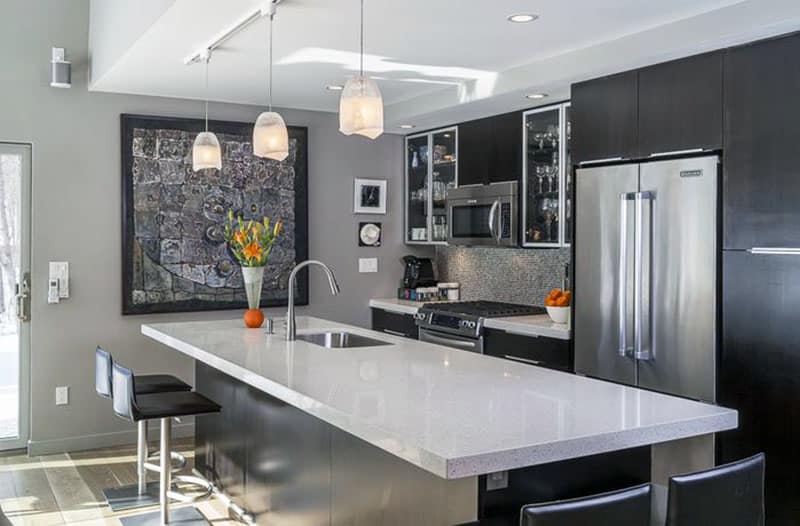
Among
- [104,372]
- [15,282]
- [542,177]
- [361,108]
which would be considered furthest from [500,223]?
[15,282]

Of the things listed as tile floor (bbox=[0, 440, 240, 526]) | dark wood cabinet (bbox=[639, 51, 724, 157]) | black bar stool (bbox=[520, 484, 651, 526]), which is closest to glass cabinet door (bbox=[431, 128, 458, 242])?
dark wood cabinet (bbox=[639, 51, 724, 157])

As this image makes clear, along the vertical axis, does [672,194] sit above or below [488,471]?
above

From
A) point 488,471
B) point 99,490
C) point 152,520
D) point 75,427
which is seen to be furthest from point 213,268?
point 488,471

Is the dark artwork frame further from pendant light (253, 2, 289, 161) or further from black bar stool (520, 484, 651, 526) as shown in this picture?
black bar stool (520, 484, 651, 526)

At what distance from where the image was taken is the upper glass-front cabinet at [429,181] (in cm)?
609

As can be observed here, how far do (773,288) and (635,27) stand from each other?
54.9 inches

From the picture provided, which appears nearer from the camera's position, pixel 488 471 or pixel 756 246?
pixel 488 471

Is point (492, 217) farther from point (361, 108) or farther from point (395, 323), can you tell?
point (361, 108)

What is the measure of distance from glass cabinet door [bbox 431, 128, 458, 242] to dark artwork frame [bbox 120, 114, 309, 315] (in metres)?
1.02

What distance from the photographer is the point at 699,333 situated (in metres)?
3.74

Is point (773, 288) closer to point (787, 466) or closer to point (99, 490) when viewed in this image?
point (787, 466)

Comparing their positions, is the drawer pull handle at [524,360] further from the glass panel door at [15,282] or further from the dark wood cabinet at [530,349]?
the glass panel door at [15,282]

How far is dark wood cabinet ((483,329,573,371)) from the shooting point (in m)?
4.53

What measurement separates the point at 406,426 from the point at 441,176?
4184 millimetres
